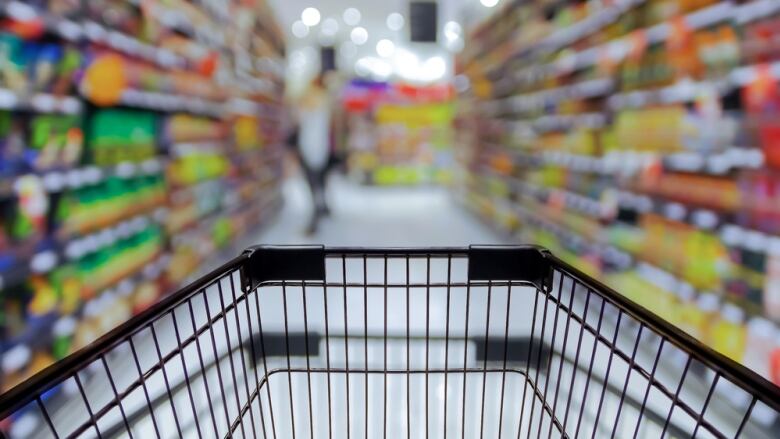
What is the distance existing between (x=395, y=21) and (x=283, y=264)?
811 centimetres

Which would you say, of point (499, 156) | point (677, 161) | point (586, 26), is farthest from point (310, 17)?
point (677, 161)

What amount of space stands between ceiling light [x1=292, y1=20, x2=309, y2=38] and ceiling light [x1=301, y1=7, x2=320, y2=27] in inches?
6.6

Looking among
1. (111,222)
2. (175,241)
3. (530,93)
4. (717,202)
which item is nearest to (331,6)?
(530,93)

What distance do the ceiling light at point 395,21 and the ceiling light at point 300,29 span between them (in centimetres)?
167

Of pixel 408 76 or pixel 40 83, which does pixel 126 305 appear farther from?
pixel 408 76

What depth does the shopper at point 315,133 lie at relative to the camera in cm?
499

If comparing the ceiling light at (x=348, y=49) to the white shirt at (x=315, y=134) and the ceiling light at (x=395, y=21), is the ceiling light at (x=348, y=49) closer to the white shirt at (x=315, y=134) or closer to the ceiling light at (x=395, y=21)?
the ceiling light at (x=395, y=21)

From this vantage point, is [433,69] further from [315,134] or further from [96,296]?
[96,296]

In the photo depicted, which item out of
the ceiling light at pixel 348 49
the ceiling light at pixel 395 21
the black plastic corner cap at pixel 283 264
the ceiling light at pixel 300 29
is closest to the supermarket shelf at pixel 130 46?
the black plastic corner cap at pixel 283 264

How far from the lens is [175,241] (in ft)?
8.77

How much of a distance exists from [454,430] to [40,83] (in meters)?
1.84

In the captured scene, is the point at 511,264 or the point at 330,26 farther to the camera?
the point at 330,26

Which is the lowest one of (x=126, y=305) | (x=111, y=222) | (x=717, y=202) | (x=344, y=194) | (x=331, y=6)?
(x=344, y=194)

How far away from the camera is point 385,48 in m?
10.9
